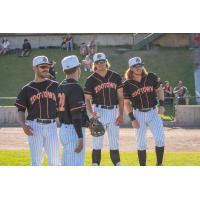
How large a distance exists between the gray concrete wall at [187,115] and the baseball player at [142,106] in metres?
6.37

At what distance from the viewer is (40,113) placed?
22.9 ft

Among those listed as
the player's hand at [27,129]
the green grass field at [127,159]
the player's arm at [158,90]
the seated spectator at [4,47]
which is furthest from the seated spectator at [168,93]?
the player's hand at [27,129]

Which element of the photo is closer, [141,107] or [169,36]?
[141,107]

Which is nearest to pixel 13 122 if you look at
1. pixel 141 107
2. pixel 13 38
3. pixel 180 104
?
pixel 13 38

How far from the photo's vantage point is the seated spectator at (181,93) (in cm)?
1452

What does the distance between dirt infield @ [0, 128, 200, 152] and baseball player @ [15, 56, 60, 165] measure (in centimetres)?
399

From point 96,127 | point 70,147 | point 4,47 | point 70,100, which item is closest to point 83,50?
point 4,47

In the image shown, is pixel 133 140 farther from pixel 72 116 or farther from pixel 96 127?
pixel 72 116

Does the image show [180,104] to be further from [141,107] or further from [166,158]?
[141,107]

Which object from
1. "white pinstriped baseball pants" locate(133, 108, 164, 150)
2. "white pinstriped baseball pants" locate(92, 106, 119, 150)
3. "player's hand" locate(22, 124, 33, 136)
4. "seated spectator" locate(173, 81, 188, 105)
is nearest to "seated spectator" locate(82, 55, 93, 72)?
"seated spectator" locate(173, 81, 188, 105)

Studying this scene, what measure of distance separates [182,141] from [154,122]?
408 centimetres

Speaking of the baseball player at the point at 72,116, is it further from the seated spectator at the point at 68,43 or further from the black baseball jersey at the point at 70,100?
the seated spectator at the point at 68,43

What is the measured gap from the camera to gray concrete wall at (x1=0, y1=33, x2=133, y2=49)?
12281 mm
